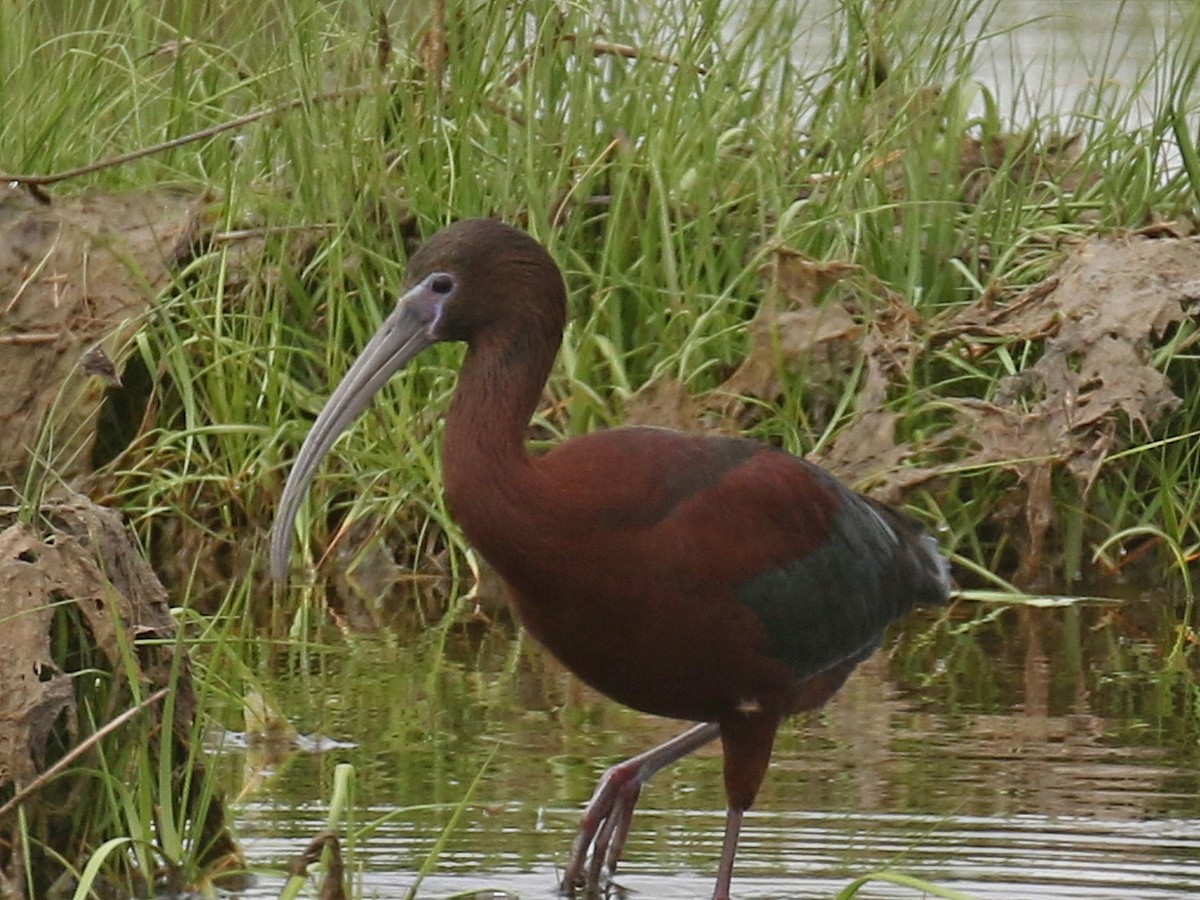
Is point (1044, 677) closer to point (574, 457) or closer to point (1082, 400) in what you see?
point (1082, 400)

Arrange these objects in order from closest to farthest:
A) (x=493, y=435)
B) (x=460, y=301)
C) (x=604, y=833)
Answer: (x=493, y=435) < (x=460, y=301) < (x=604, y=833)

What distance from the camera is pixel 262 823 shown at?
211 inches

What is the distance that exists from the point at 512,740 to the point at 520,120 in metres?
2.96

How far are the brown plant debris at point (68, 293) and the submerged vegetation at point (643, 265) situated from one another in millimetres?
39

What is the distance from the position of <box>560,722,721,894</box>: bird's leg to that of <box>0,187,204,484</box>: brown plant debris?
2.74m

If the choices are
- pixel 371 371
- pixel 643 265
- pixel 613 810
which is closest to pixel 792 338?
pixel 643 265

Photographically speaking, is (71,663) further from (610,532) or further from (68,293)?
(68,293)

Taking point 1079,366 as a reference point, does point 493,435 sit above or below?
below

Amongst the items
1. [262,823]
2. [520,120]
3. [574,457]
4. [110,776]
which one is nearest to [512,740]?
[262,823]

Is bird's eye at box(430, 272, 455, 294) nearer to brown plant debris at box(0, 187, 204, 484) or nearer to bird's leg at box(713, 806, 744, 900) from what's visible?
Result: bird's leg at box(713, 806, 744, 900)

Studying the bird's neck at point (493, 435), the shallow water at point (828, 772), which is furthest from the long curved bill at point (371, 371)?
the shallow water at point (828, 772)

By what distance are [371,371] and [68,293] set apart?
330cm

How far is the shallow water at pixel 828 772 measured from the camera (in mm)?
5172

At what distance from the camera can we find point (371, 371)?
16.6 ft
